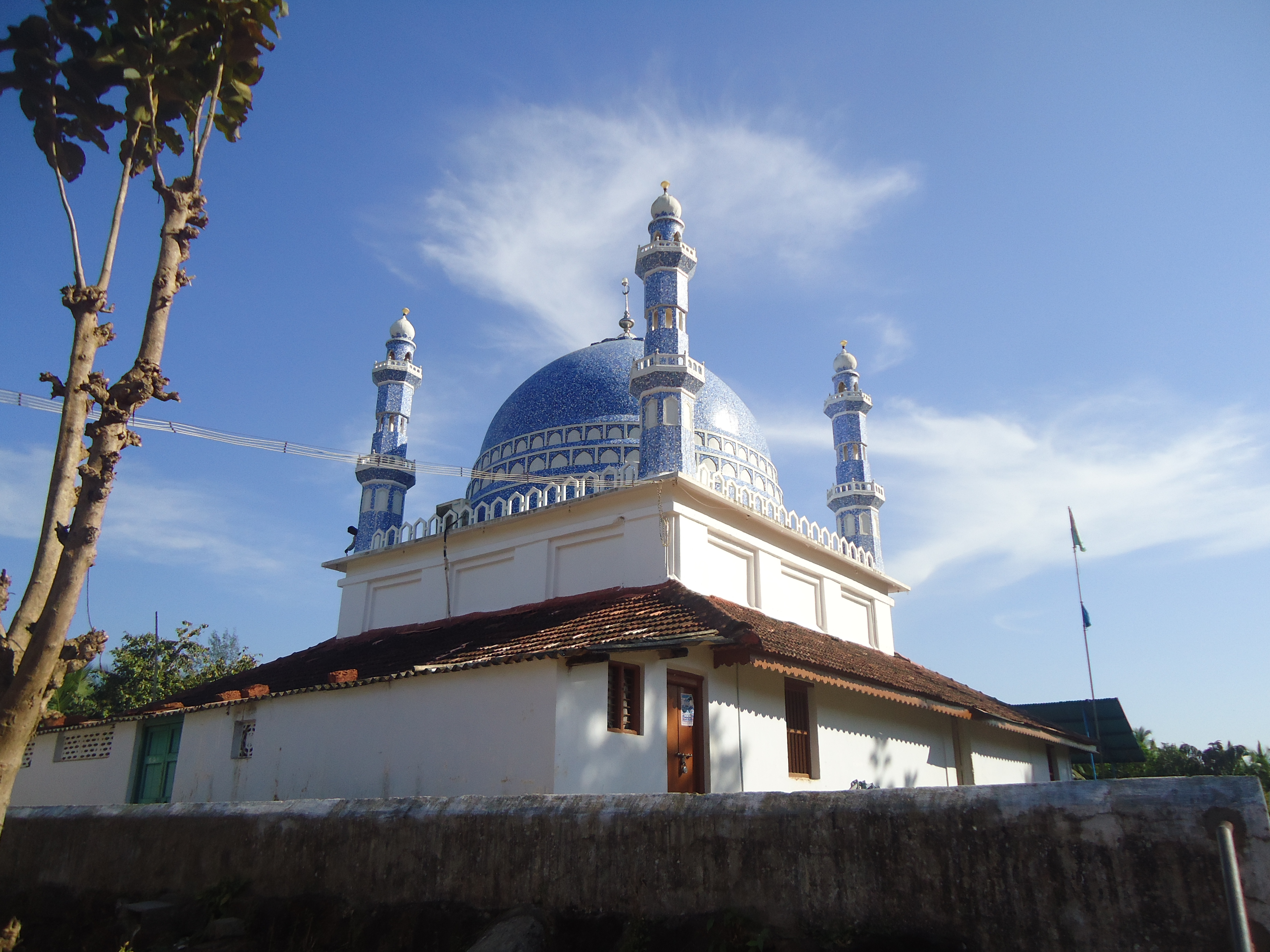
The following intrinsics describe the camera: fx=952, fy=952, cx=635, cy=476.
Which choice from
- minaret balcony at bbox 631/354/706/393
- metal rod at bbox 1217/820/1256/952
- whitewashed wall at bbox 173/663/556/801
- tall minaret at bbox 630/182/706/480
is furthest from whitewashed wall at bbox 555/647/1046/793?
metal rod at bbox 1217/820/1256/952

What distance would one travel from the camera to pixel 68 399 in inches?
291

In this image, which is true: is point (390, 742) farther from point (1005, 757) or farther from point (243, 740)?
point (1005, 757)

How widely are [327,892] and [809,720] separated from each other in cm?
831

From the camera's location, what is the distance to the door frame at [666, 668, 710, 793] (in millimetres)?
11156

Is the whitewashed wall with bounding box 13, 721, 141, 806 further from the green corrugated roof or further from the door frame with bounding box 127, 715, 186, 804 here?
the green corrugated roof

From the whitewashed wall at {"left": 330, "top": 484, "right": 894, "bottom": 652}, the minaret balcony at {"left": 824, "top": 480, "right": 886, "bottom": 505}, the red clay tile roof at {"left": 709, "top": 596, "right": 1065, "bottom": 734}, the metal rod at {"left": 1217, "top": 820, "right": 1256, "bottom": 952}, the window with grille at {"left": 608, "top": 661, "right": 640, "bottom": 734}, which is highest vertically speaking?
the minaret balcony at {"left": 824, "top": 480, "right": 886, "bottom": 505}

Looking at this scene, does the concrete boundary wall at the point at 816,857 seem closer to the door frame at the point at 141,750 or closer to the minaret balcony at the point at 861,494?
the door frame at the point at 141,750

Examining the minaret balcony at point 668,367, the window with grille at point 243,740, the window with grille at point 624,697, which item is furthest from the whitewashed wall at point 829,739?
the window with grille at point 243,740

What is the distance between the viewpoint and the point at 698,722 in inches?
451

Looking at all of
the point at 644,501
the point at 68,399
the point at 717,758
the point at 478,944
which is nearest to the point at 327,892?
the point at 478,944

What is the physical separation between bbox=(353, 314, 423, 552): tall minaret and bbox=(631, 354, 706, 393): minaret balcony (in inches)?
251

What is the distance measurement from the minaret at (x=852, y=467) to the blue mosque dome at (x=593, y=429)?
6.35ft

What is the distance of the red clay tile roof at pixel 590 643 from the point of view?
34.7ft

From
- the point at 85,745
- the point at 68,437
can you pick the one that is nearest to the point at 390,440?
the point at 85,745
